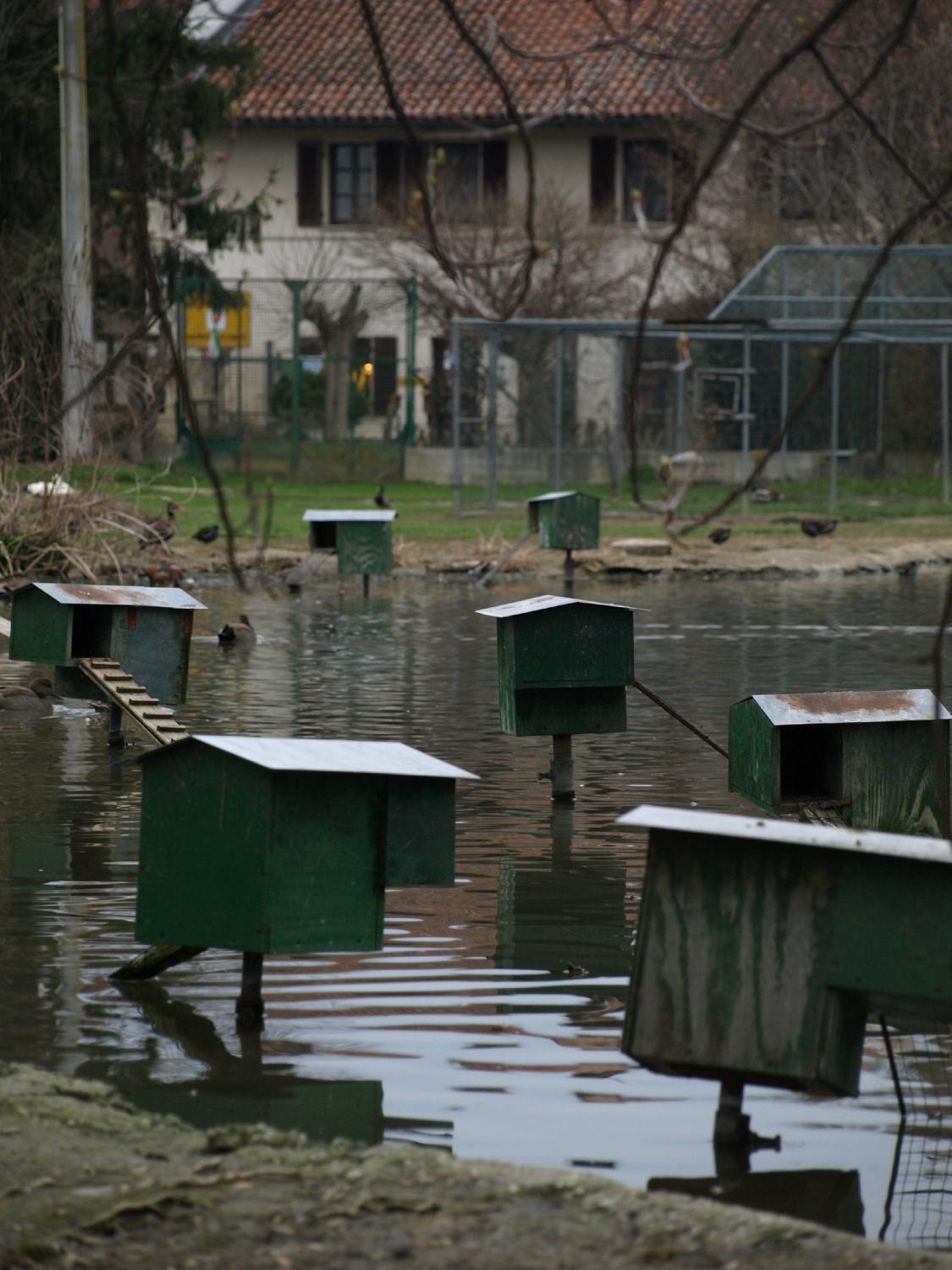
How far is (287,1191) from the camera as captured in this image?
4.07 metres

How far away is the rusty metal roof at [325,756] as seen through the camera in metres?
5.14

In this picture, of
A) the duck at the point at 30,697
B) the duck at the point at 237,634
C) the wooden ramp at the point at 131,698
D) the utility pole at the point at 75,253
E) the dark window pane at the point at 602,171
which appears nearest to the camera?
the wooden ramp at the point at 131,698

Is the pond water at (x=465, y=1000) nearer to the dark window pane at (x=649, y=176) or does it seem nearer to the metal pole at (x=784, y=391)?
the metal pole at (x=784, y=391)

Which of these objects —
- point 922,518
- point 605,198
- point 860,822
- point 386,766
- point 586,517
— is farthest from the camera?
point 605,198

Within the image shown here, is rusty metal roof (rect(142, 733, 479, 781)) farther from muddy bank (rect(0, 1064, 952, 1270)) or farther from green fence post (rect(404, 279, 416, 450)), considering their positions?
green fence post (rect(404, 279, 416, 450))

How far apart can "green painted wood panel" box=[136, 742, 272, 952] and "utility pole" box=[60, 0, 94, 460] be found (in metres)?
6.86

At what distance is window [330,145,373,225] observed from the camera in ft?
142

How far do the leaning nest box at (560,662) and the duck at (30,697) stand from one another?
3.51 metres

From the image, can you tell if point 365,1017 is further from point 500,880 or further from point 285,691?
point 285,691

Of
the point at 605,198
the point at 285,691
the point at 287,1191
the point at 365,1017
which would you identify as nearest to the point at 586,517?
the point at 285,691

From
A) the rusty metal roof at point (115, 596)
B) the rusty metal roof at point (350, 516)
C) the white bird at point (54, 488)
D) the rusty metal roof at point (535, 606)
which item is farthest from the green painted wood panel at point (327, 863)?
the rusty metal roof at point (350, 516)

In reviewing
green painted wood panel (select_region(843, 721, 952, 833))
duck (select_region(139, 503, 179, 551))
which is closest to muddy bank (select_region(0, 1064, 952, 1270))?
green painted wood panel (select_region(843, 721, 952, 833))

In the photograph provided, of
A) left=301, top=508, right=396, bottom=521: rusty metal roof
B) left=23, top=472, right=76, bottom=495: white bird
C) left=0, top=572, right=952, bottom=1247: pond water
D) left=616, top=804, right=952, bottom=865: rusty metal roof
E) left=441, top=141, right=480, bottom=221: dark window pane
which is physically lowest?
left=0, top=572, right=952, bottom=1247: pond water

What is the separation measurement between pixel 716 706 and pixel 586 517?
8.91 m
